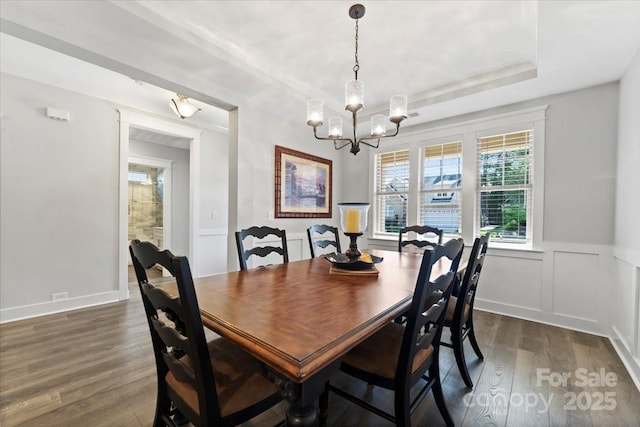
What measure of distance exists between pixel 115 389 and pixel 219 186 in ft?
10.7

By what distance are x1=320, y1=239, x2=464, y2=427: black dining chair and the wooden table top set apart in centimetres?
12

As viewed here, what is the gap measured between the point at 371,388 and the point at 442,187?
2.79 meters

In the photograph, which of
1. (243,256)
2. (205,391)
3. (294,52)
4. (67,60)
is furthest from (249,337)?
(67,60)

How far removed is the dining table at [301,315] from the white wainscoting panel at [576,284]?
2.02m

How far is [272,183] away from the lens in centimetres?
342

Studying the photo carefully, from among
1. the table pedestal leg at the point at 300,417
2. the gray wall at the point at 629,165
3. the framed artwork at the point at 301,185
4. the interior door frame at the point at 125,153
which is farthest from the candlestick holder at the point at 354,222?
the interior door frame at the point at 125,153

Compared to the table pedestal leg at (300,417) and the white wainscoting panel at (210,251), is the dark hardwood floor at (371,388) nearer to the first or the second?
the table pedestal leg at (300,417)

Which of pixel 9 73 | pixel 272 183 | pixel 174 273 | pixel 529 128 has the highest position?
pixel 9 73

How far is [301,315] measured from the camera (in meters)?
1.06

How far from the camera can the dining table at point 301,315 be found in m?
0.80

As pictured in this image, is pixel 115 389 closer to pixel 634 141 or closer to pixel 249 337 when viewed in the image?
pixel 249 337

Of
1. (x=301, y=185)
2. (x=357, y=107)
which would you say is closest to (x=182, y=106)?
(x=301, y=185)

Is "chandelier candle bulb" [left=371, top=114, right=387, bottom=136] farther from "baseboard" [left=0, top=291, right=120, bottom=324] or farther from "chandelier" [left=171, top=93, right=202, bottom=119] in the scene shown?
"baseboard" [left=0, top=291, right=120, bottom=324]

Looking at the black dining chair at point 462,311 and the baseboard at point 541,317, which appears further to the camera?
the baseboard at point 541,317
